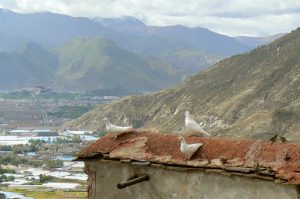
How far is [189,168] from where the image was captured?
7484 millimetres

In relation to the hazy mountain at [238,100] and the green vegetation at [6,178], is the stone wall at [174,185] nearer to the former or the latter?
the hazy mountain at [238,100]

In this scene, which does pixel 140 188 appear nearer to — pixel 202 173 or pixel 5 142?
pixel 202 173

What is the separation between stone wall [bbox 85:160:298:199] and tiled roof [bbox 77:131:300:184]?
0.37 feet

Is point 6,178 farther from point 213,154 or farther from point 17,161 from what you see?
point 213,154

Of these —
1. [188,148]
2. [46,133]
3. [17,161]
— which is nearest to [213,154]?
[188,148]

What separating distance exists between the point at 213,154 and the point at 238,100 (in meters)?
100

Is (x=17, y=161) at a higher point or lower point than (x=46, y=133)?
lower

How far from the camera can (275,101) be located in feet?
317

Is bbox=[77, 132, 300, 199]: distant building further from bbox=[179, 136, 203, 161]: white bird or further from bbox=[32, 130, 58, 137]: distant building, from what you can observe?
bbox=[32, 130, 58, 137]: distant building

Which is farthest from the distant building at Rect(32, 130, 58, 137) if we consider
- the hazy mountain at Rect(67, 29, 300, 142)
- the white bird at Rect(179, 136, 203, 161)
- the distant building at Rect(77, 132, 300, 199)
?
the white bird at Rect(179, 136, 203, 161)

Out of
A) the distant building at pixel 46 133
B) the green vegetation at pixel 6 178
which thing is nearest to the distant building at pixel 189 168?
the green vegetation at pixel 6 178

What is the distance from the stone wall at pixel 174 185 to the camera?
6.79 meters

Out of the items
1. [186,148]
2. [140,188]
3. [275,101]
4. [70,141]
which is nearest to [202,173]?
[186,148]

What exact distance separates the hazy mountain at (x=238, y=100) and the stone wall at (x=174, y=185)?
64.7 m
